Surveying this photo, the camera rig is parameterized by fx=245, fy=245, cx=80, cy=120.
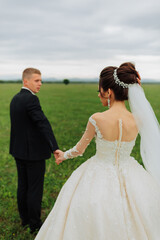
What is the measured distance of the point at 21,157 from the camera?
434 cm

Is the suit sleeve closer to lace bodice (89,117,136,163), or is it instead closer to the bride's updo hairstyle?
lace bodice (89,117,136,163)

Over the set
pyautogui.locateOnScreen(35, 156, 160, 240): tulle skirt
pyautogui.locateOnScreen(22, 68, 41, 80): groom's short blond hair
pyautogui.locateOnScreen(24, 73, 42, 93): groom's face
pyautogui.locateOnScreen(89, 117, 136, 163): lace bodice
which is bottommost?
pyautogui.locateOnScreen(35, 156, 160, 240): tulle skirt

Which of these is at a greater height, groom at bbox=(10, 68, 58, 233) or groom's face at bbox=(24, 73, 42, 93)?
groom's face at bbox=(24, 73, 42, 93)

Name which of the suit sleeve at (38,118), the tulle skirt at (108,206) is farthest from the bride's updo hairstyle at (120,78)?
the suit sleeve at (38,118)

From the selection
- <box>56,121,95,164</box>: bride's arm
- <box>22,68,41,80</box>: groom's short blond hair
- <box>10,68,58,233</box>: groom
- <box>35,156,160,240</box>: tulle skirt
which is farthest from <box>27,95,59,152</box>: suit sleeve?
<box>35,156,160,240</box>: tulle skirt

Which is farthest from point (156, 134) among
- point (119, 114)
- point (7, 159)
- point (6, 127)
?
point (6, 127)

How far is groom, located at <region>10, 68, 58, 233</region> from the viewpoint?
4.22 meters

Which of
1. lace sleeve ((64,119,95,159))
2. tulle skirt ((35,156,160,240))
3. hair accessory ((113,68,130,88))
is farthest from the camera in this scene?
lace sleeve ((64,119,95,159))

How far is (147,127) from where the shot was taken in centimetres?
343

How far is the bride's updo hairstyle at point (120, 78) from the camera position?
317 cm

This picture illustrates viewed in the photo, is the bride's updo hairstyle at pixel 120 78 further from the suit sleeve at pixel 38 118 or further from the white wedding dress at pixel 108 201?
the suit sleeve at pixel 38 118

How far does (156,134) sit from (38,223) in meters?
2.88

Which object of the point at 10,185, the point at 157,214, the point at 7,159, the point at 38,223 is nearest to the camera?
the point at 157,214

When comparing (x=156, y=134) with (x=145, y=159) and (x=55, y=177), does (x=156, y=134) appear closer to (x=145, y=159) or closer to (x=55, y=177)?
(x=145, y=159)
